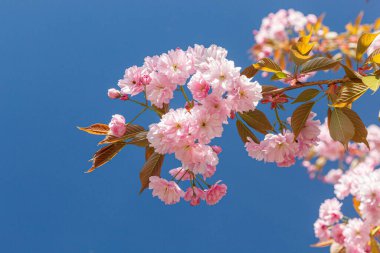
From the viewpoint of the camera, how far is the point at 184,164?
→ 111 cm

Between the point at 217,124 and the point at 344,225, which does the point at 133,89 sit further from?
the point at 344,225

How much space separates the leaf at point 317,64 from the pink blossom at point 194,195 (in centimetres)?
51

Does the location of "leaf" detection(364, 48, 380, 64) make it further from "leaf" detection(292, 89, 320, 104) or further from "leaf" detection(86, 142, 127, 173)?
"leaf" detection(86, 142, 127, 173)

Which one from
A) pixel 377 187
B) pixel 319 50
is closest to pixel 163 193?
pixel 377 187

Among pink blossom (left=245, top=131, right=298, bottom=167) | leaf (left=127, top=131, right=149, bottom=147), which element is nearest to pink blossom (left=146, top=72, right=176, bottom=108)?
leaf (left=127, top=131, right=149, bottom=147)

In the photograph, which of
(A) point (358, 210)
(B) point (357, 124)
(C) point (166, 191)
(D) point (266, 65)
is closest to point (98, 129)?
(C) point (166, 191)

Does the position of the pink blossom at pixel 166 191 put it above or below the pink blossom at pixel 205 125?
below

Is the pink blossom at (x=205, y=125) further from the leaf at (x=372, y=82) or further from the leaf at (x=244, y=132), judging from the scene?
the leaf at (x=372, y=82)

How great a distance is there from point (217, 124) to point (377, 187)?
45.8 inches

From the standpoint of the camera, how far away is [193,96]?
3.47 feet

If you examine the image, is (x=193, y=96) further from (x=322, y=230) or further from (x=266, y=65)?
(x=322, y=230)

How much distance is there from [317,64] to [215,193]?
52cm

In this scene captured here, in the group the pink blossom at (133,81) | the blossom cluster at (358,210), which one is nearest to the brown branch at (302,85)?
the pink blossom at (133,81)

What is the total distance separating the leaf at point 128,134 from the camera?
3.79 feet
